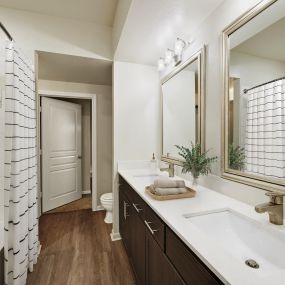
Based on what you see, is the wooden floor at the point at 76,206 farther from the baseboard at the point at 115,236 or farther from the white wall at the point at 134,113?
the white wall at the point at 134,113

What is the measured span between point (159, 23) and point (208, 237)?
1595 mm

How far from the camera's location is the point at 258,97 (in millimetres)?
1086

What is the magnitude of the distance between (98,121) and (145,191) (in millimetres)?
2229

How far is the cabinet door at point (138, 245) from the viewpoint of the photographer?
4.28 ft

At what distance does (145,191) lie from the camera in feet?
4.39

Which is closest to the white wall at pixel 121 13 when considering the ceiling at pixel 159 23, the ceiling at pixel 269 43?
the ceiling at pixel 159 23

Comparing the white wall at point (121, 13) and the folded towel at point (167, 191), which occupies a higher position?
the white wall at point (121, 13)

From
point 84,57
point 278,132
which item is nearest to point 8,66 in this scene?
point 84,57

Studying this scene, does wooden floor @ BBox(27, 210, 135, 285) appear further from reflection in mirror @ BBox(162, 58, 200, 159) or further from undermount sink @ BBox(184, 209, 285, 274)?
reflection in mirror @ BBox(162, 58, 200, 159)

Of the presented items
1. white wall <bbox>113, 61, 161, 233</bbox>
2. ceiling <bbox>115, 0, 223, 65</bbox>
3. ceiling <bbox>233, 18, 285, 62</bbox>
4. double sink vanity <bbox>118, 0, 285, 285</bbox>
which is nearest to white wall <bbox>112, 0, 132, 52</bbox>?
ceiling <bbox>115, 0, 223, 65</bbox>

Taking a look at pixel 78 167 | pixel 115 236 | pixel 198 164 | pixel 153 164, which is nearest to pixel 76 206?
pixel 78 167

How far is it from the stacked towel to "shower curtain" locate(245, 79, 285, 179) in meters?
0.44

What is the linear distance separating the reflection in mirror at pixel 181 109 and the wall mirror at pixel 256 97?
37 centimetres

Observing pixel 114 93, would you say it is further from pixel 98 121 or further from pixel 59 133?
pixel 59 133
